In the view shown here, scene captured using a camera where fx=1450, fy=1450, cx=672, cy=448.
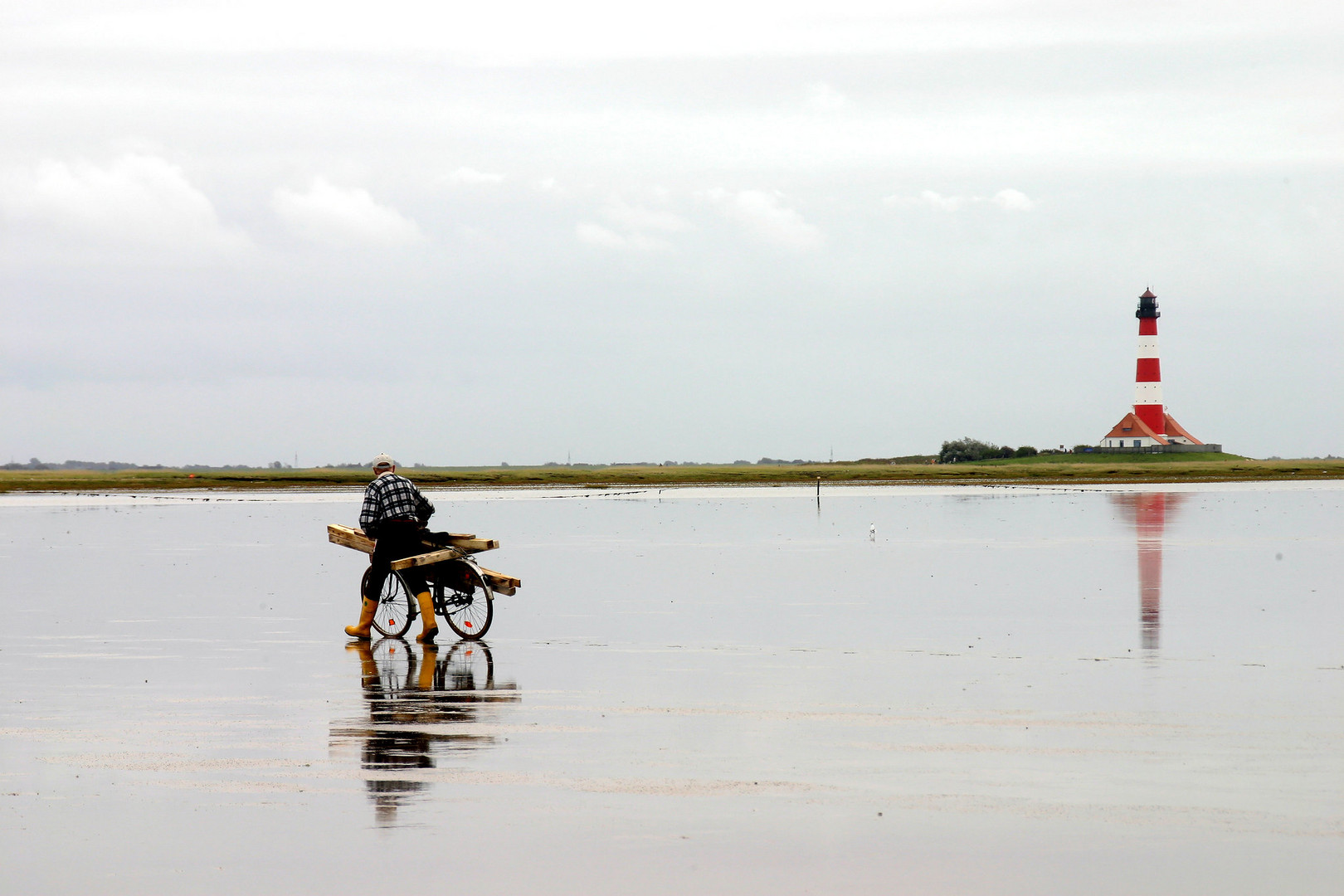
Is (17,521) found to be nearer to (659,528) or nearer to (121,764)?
(659,528)

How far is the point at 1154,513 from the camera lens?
48656 millimetres

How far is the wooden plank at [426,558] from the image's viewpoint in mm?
17156

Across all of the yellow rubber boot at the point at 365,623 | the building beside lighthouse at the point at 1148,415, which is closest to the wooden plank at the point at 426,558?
the yellow rubber boot at the point at 365,623

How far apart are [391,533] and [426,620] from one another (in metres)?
1.16

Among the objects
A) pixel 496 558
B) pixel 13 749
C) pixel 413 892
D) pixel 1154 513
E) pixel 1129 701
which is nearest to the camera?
pixel 413 892

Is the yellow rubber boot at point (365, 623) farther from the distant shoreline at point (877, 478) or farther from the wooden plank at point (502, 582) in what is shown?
the distant shoreline at point (877, 478)

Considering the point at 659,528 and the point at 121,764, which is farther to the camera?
the point at 659,528

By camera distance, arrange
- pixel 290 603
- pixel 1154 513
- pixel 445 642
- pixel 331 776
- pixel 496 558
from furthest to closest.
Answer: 1. pixel 1154 513
2. pixel 496 558
3. pixel 290 603
4. pixel 445 642
5. pixel 331 776

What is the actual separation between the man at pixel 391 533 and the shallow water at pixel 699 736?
61cm

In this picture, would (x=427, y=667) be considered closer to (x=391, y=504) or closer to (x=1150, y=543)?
(x=391, y=504)

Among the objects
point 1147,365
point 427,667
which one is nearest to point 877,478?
point 1147,365

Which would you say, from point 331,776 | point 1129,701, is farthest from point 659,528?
point 331,776

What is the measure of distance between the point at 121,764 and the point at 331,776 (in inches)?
61.8

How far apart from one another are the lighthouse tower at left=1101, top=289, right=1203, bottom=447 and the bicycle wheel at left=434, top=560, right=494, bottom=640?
12603 cm
